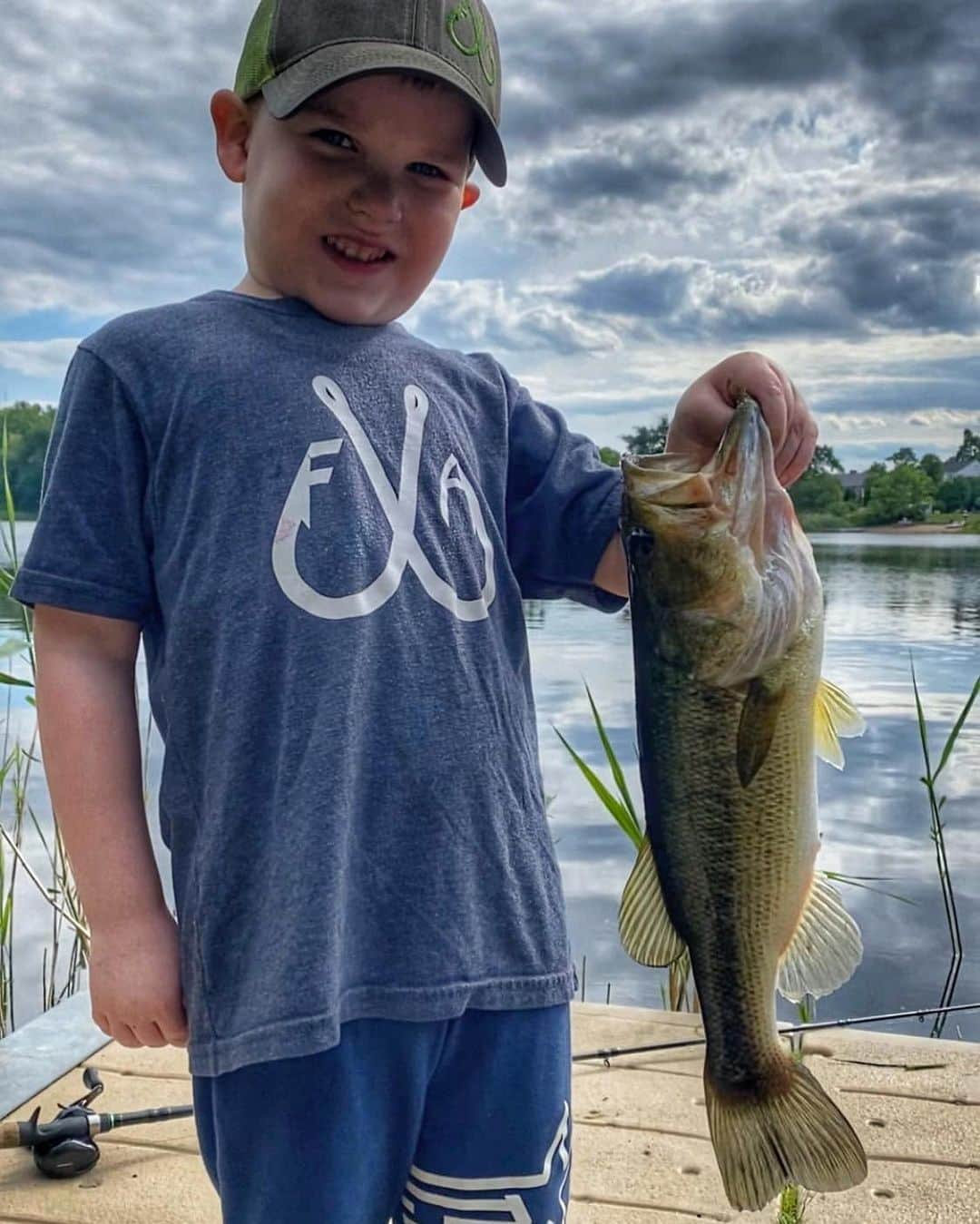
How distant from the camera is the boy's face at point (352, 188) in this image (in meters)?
1.64

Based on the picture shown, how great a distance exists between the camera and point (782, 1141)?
1608 millimetres

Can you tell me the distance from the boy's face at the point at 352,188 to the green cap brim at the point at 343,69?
22 mm

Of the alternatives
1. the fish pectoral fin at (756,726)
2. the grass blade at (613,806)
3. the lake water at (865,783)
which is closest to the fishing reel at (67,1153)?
the lake water at (865,783)

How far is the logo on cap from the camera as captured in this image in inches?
66.1

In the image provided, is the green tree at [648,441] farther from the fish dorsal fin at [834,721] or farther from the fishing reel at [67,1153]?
the fishing reel at [67,1153]

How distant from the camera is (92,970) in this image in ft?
4.97

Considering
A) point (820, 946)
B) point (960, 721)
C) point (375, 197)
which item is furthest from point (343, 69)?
point (960, 721)

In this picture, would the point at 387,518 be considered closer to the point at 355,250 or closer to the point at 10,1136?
the point at 355,250

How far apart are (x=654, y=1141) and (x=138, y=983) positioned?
1.59m

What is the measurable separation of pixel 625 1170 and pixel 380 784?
147 cm

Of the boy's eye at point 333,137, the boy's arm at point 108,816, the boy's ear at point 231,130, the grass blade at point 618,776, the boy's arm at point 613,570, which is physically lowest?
the grass blade at point 618,776

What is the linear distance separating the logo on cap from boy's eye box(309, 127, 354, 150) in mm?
199

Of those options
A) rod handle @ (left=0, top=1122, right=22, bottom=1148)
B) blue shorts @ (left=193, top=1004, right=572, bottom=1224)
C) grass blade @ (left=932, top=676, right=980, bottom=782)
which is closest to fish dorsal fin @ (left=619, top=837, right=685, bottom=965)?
blue shorts @ (left=193, top=1004, right=572, bottom=1224)

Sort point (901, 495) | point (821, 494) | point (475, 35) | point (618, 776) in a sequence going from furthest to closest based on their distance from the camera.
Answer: point (901, 495) → point (618, 776) → point (821, 494) → point (475, 35)
